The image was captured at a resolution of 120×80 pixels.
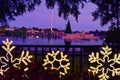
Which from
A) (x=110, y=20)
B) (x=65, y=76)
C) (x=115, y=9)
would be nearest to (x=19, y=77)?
(x=65, y=76)

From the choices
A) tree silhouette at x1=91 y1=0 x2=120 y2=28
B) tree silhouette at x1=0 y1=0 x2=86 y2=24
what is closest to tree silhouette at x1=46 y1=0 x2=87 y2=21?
tree silhouette at x1=0 y1=0 x2=86 y2=24

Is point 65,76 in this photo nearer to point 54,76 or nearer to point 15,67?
point 54,76

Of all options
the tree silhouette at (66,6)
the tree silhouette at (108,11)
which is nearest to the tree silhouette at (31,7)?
the tree silhouette at (66,6)

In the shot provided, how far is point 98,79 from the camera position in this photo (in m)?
5.25

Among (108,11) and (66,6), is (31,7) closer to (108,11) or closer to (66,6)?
(66,6)

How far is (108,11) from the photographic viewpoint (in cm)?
1884

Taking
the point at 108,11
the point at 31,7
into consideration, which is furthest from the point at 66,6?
the point at 108,11

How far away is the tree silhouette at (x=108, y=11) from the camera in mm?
17281

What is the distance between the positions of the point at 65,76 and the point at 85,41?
830 cm

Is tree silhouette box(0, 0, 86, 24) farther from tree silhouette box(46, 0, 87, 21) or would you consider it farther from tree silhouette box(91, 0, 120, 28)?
tree silhouette box(91, 0, 120, 28)

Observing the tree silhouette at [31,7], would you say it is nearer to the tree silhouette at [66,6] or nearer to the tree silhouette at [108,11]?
the tree silhouette at [66,6]

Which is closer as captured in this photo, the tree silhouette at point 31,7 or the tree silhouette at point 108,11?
the tree silhouette at point 31,7

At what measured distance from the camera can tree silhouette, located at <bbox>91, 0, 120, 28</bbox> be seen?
56.7ft

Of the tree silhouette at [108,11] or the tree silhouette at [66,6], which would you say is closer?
the tree silhouette at [66,6]
